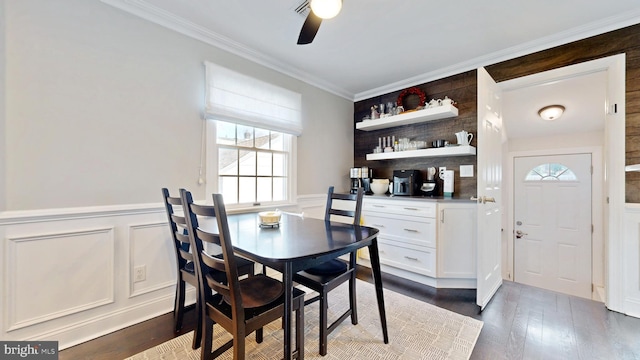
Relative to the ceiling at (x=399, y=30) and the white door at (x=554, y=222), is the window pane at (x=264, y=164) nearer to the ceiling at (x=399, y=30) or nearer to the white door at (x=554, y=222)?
the ceiling at (x=399, y=30)

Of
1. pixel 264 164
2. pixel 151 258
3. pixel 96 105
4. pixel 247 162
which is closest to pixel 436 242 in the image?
pixel 264 164

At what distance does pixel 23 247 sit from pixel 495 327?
3.30 meters

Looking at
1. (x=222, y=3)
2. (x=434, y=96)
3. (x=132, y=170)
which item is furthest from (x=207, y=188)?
(x=434, y=96)

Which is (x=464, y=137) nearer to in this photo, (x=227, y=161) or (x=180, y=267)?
(x=227, y=161)

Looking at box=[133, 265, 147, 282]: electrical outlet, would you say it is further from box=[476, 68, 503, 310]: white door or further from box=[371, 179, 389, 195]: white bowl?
box=[476, 68, 503, 310]: white door

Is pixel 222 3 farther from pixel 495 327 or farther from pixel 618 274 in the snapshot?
pixel 618 274

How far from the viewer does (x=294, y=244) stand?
1315 millimetres

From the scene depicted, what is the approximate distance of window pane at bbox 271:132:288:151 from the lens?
116 inches

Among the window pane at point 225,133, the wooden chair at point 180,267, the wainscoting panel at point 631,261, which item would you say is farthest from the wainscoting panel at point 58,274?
the wainscoting panel at point 631,261

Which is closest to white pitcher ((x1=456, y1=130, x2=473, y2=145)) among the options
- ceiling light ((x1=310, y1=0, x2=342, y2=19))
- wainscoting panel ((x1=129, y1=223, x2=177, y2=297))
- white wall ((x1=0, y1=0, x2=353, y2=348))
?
ceiling light ((x1=310, y1=0, x2=342, y2=19))

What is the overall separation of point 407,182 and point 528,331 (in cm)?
175

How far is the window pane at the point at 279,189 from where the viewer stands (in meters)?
2.98

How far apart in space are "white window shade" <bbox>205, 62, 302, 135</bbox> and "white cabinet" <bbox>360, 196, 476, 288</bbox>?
1.66 m

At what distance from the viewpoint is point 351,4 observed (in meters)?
1.91
